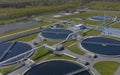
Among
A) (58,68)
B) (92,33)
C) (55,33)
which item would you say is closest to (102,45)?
(92,33)

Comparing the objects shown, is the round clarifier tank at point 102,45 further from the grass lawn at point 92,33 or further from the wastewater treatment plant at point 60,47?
the grass lawn at point 92,33

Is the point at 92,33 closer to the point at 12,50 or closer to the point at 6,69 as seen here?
the point at 12,50

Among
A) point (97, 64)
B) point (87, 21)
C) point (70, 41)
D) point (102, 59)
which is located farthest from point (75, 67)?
point (87, 21)

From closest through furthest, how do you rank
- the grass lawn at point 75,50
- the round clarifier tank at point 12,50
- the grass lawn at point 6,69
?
the grass lawn at point 6,69 → the round clarifier tank at point 12,50 → the grass lawn at point 75,50

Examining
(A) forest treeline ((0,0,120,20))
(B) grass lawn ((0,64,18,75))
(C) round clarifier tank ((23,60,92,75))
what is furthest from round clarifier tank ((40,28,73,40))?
(A) forest treeline ((0,0,120,20))

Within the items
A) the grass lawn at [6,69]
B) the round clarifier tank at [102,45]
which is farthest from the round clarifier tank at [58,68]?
the round clarifier tank at [102,45]

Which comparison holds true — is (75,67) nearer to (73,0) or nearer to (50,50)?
(50,50)

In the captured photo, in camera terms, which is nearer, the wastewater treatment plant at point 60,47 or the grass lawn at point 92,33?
the wastewater treatment plant at point 60,47
